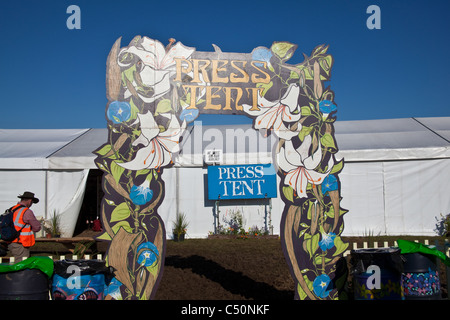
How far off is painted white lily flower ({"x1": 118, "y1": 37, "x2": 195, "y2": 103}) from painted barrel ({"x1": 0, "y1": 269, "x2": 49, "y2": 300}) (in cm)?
237

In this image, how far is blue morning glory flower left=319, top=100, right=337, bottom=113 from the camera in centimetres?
557

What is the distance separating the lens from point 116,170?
16.9 ft

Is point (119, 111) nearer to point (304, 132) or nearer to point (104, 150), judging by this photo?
point (104, 150)

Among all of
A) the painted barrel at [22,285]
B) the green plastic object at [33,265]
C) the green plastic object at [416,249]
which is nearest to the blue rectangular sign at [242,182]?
the green plastic object at [416,249]

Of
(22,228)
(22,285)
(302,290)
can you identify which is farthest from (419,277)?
(22,228)

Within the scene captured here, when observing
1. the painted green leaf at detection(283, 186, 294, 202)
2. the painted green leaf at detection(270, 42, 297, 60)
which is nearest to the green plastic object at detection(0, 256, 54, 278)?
the painted green leaf at detection(283, 186, 294, 202)

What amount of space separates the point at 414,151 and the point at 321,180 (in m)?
8.19

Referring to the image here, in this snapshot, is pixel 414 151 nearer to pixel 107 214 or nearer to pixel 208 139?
pixel 208 139

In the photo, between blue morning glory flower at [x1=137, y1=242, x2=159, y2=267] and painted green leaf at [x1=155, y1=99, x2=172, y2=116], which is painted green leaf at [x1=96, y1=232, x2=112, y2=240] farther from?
painted green leaf at [x1=155, y1=99, x2=172, y2=116]

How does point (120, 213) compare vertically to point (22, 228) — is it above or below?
above

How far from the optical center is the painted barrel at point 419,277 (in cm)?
472

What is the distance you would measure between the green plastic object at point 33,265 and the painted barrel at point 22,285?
0.04 metres

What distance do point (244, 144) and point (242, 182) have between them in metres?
1.29

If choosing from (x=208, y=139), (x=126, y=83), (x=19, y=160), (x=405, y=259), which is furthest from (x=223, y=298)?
(x=19, y=160)
